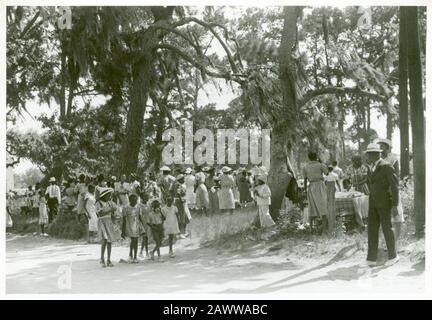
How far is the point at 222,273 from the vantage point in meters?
7.67

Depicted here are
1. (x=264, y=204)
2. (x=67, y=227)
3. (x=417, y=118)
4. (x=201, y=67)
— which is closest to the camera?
(x=417, y=118)

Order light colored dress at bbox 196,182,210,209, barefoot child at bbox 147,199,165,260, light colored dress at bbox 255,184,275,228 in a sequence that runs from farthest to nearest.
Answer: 1. light colored dress at bbox 196,182,210,209
2. light colored dress at bbox 255,184,275,228
3. barefoot child at bbox 147,199,165,260

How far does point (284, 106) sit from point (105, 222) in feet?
11.6

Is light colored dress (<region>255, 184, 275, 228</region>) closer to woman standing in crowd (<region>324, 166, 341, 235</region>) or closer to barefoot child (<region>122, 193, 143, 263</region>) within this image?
woman standing in crowd (<region>324, 166, 341, 235</region>)

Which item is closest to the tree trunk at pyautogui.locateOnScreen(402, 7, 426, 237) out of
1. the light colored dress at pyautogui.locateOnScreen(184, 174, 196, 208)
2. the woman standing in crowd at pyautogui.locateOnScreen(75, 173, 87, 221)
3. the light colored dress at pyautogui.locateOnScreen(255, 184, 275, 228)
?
the light colored dress at pyautogui.locateOnScreen(255, 184, 275, 228)

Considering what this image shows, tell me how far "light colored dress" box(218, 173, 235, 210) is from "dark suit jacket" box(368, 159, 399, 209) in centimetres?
588

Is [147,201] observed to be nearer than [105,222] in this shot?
No

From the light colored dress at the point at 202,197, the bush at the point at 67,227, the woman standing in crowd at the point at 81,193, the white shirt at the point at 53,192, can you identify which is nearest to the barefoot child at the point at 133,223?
the bush at the point at 67,227

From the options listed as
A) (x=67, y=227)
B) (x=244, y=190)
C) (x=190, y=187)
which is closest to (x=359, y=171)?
(x=190, y=187)

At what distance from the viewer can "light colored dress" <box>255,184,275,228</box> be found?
987cm

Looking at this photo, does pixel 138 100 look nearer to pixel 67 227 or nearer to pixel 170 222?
pixel 67 227

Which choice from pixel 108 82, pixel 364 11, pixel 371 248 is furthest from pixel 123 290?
pixel 108 82

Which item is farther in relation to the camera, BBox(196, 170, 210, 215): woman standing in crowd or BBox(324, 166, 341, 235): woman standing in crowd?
BBox(196, 170, 210, 215): woman standing in crowd

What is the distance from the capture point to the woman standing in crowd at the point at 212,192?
43.4ft
